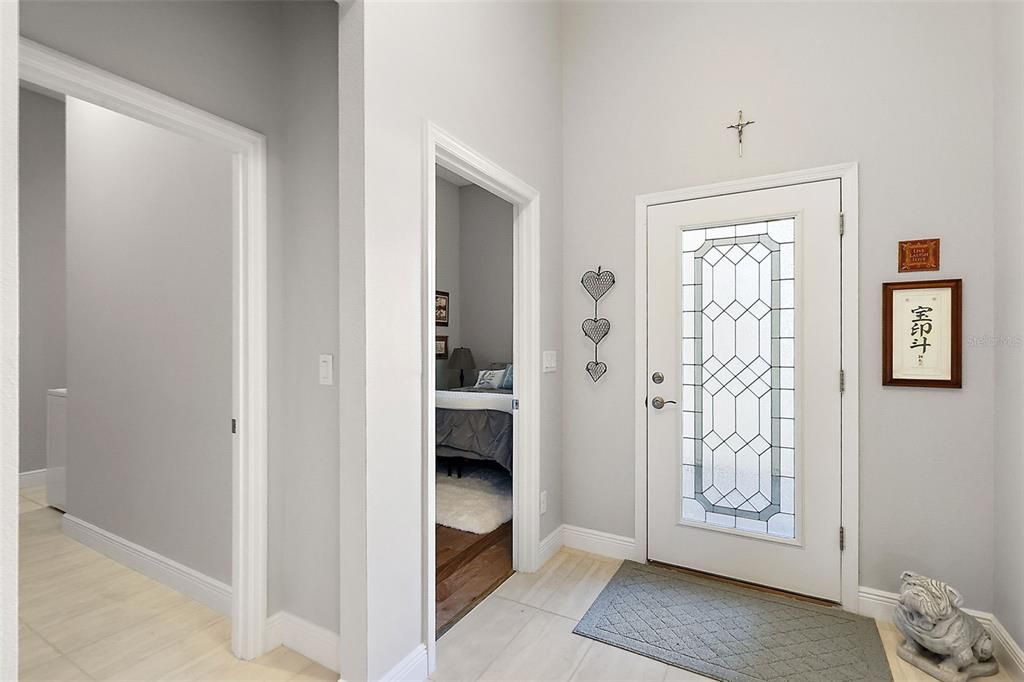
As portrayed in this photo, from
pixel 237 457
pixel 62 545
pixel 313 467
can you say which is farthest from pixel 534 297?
pixel 62 545

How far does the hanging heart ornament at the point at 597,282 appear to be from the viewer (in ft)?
9.68

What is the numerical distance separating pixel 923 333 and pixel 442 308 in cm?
453

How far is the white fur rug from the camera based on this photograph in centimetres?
338

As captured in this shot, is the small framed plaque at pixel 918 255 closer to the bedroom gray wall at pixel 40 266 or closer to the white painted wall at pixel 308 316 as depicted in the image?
the white painted wall at pixel 308 316

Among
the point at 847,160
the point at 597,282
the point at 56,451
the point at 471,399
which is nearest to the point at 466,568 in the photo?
the point at 471,399

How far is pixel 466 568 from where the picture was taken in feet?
9.15

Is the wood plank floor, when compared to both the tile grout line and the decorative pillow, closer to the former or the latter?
the tile grout line

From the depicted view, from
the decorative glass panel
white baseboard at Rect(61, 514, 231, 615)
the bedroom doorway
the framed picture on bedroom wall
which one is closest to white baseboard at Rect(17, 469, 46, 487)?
white baseboard at Rect(61, 514, 231, 615)

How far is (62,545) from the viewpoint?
3.06 meters

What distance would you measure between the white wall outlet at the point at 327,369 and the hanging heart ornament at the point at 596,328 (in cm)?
158

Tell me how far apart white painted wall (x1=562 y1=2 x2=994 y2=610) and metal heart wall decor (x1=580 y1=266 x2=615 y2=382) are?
0.05m

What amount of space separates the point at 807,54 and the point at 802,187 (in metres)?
0.66

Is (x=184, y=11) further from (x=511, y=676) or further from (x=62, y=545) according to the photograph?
(x=62, y=545)

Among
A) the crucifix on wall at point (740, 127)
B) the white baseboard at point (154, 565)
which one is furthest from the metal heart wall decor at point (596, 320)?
the white baseboard at point (154, 565)
